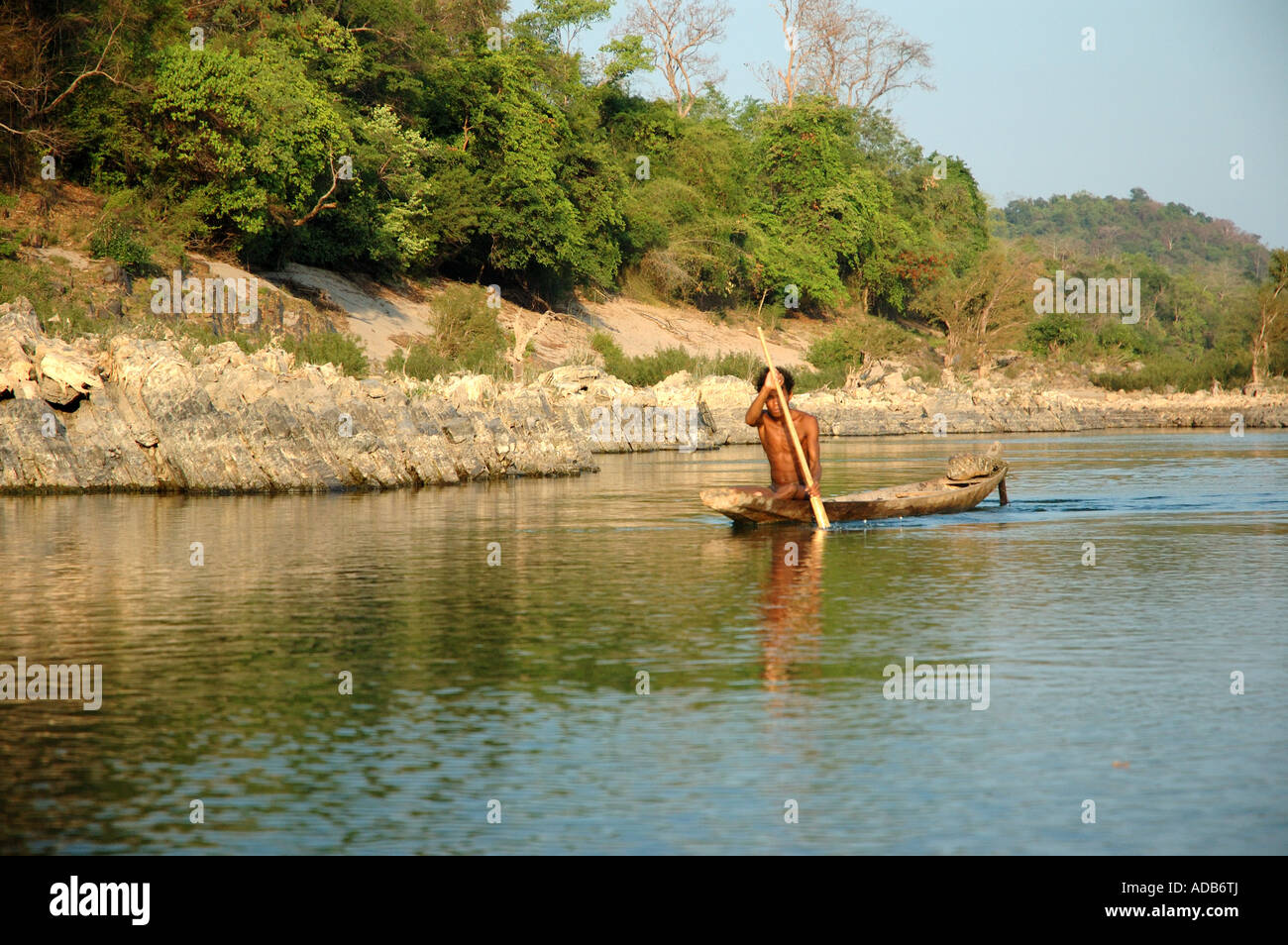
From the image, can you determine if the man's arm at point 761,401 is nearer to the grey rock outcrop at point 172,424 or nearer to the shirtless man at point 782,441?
the shirtless man at point 782,441

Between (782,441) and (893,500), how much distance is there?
157cm

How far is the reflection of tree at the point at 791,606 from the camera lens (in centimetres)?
915

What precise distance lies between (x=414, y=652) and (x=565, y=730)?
2448 millimetres

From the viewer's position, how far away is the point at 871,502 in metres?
17.3

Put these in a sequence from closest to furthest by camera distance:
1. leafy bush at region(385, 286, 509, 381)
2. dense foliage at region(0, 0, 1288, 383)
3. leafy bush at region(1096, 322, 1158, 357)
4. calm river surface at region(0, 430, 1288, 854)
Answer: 1. calm river surface at region(0, 430, 1288, 854)
2. dense foliage at region(0, 0, 1288, 383)
3. leafy bush at region(385, 286, 509, 381)
4. leafy bush at region(1096, 322, 1158, 357)

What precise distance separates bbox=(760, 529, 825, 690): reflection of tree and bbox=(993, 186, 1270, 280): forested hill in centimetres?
15202

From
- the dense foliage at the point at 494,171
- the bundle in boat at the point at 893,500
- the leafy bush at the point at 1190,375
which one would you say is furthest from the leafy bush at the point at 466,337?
the leafy bush at the point at 1190,375

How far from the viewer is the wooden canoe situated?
16844mm

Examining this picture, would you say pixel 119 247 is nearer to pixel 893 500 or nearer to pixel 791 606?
pixel 893 500

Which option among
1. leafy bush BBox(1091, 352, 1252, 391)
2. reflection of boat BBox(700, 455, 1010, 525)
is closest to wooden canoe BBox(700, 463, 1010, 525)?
reflection of boat BBox(700, 455, 1010, 525)

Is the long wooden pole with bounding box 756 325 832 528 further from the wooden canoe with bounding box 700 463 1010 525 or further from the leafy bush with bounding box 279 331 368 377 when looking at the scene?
the leafy bush with bounding box 279 331 368 377

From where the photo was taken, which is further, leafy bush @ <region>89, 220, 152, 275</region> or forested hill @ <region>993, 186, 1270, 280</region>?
forested hill @ <region>993, 186, 1270, 280</region>

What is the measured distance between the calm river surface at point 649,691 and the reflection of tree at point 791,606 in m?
0.05
